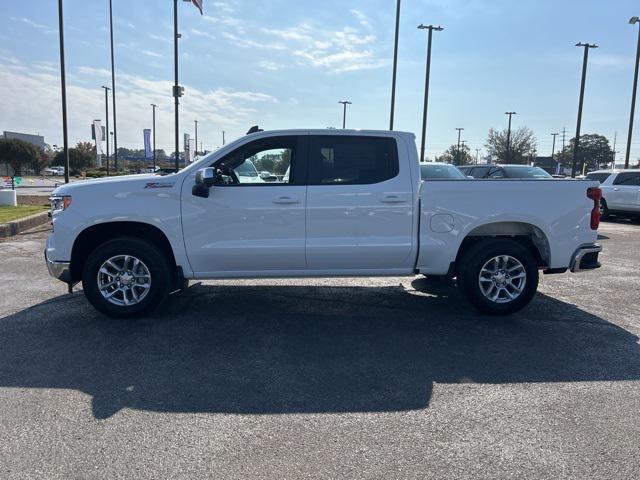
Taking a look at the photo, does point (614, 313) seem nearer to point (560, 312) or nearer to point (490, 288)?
point (560, 312)

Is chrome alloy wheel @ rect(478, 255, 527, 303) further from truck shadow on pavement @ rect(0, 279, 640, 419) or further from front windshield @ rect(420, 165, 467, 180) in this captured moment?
front windshield @ rect(420, 165, 467, 180)

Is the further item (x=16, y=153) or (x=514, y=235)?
(x=16, y=153)

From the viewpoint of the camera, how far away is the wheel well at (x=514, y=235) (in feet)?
19.2

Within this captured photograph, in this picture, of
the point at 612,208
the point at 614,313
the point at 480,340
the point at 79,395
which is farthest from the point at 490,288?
the point at 612,208

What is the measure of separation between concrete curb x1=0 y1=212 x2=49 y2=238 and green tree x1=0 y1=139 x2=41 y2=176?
46.9m

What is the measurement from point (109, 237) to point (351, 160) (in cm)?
284

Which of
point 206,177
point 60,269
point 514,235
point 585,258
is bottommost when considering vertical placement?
point 60,269

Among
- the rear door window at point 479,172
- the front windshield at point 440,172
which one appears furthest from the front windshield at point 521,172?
the front windshield at point 440,172

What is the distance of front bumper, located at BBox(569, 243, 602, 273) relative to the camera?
5.80 m

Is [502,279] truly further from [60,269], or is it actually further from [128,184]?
[60,269]

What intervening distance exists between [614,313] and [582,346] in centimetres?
152

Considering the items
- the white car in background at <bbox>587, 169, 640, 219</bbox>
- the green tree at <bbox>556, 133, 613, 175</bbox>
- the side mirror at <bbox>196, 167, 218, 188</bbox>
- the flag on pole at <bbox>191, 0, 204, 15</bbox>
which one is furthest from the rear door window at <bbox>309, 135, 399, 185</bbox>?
the green tree at <bbox>556, 133, 613, 175</bbox>

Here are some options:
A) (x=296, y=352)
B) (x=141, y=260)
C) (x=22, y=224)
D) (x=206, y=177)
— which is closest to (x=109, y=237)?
(x=141, y=260)

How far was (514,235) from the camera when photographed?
5953 mm
